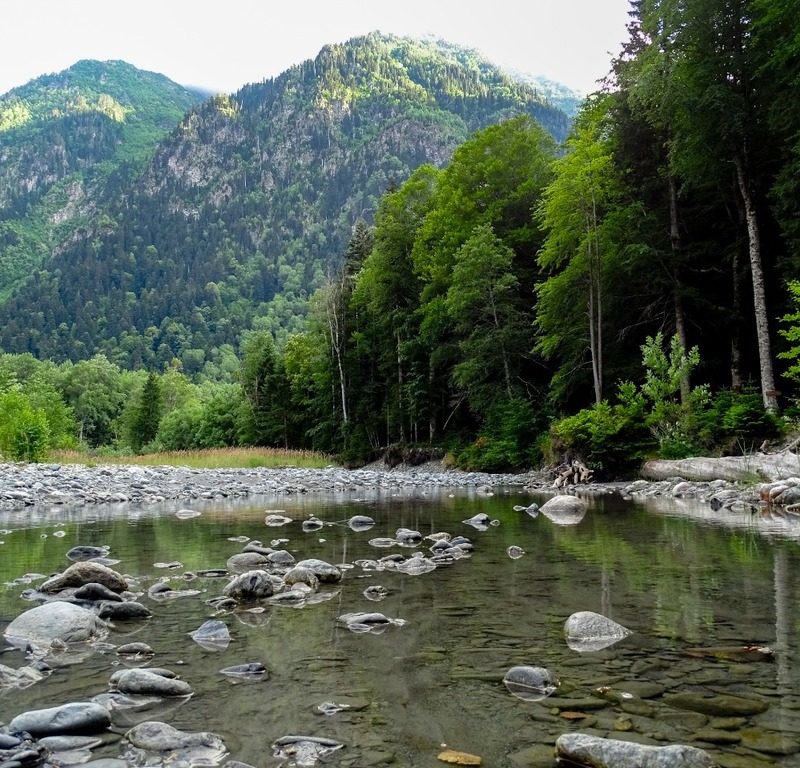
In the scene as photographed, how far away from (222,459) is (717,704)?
32863 millimetres

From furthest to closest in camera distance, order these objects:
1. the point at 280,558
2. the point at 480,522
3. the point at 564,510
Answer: the point at 564,510, the point at 480,522, the point at 280,558

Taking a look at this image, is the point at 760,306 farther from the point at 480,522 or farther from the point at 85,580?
the point at 85,580

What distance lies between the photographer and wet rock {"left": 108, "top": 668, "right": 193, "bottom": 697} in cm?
304

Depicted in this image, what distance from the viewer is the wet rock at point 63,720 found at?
2.57 m

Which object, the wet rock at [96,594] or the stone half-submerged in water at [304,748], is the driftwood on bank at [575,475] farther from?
the stone half-submerged in water at [304,748]

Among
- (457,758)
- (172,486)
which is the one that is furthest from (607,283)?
(457,758)

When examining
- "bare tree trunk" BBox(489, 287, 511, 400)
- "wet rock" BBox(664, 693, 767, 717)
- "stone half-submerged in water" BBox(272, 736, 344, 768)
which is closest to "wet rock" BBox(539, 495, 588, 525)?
"wet rock" BBox(664, 693, 767, 717)

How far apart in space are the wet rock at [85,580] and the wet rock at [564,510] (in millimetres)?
6948

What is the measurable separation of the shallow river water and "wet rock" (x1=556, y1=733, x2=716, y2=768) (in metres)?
0.11

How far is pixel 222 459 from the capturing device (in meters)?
33.7

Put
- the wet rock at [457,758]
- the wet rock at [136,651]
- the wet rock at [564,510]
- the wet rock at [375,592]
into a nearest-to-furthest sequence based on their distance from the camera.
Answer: the wet rock at [457,758] < the wet rock at [136,651] < the wet rock at [375,592] < the wet rock at [564,510]

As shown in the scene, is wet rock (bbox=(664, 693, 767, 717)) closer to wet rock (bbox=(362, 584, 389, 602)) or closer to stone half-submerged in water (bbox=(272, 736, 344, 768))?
stone half-submerged in water (bbox=(272, 736, 344, 768))

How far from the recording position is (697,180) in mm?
18031

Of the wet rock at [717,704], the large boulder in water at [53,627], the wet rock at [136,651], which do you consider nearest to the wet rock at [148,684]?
the wet rock at [136,651]
